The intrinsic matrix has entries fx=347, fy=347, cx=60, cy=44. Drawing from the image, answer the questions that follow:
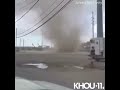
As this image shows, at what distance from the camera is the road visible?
4.79m

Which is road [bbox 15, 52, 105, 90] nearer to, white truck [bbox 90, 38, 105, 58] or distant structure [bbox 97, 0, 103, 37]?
white truck [bbox 90, 38, 105, 58]

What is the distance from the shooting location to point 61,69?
4.81 m

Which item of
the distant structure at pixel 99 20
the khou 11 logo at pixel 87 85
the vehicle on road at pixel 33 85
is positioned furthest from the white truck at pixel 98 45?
the vehicle on road at pixel 33 85

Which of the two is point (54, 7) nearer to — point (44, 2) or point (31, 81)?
point (44, 2)

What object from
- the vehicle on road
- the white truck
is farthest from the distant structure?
the vehicle on road

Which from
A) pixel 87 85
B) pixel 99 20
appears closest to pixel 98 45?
pixel 99 20

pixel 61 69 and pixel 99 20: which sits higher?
pixel 99 20

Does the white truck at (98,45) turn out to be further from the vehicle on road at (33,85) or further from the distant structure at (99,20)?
the vehicle on road at (33,85)

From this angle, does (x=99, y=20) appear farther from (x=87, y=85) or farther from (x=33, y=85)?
(x=33, y=85)

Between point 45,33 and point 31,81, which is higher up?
point 45,33
